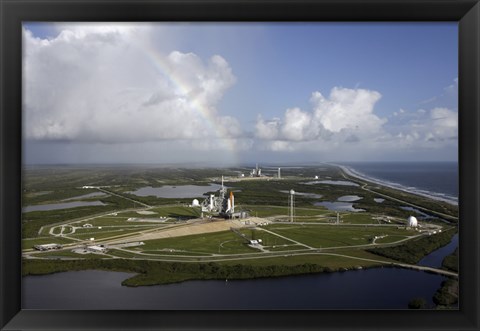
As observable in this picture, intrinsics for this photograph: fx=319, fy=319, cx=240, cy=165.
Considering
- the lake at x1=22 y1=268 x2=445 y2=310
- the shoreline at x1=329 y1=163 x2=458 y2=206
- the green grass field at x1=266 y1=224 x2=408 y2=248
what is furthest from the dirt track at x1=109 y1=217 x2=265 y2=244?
the shoreline at x1=329 y1=163 x2=458 y2=206

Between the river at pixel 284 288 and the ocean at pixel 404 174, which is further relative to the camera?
the ocean at pixel 404 174

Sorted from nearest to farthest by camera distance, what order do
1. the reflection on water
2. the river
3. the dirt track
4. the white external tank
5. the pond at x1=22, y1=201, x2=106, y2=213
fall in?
the river
the pond at x1=22, y1=201, x2=106, y2=213
the white external tank
the dirt track
the reflection on water

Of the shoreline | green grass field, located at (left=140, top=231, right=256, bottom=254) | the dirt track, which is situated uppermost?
the shoreline

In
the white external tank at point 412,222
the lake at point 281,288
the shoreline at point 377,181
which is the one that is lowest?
the lake at point 281,288

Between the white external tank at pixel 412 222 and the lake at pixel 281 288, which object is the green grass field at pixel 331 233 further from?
the lake at pixel 281 288

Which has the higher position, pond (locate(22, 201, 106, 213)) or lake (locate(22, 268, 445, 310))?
pond (locate(22, 201, 106, 213))

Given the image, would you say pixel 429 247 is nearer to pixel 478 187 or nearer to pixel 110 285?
pixel 478 187

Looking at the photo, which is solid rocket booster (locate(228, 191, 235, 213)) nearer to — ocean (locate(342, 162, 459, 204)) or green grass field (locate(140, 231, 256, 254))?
green grass field (locate(140, 231, 256, 254))

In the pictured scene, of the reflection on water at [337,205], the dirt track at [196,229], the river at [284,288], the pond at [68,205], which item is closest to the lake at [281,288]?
the river at [284,288]

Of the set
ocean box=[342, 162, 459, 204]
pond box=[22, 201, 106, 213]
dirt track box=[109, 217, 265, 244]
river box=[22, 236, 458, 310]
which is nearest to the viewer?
river box=[22, 236, 458, 310]
